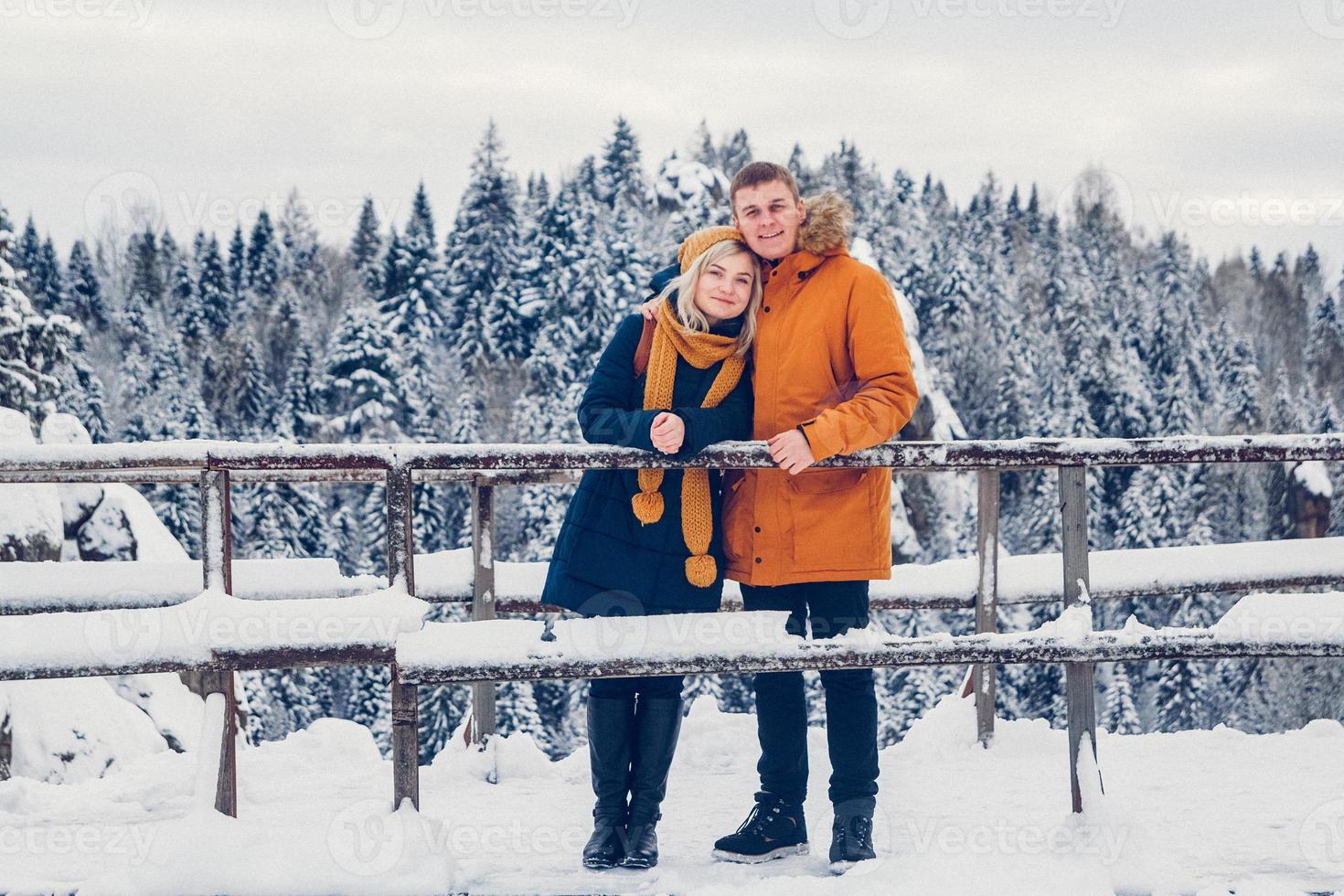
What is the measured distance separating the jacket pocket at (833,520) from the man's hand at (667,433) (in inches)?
16.9

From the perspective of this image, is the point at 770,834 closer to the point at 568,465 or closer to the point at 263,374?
the point at 568,465

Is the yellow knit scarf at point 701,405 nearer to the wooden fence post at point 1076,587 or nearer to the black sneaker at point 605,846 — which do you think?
the black sneaker at point 605,846

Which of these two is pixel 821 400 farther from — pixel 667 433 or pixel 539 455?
pixel 539 455

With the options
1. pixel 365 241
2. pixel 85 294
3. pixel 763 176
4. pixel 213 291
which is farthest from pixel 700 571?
pixel 85 294

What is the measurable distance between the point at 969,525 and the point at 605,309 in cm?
2486

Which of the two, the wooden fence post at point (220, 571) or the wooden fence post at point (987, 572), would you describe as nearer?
the wooden fence post at point (220, 571)

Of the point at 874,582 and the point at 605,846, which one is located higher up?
the point at 874,582

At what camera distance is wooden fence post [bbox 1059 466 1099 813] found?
12.7 ft

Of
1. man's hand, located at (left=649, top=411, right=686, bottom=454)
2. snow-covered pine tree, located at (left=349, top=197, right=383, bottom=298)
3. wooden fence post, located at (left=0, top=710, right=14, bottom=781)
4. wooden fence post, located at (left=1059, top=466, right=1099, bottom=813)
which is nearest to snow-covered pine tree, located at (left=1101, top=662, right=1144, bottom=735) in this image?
wooden fence post, located at (left=0, top=710, right=14, bottom=781)

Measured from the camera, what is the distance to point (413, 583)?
368 centimetres

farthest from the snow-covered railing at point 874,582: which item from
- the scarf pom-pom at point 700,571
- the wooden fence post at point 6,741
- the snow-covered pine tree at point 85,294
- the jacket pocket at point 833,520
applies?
the snow-covered pine tree at point 85,294

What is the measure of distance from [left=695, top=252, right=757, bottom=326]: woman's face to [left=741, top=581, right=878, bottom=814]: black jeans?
911 mm

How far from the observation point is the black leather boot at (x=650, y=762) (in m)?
3.76

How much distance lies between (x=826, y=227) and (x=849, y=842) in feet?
6.36
